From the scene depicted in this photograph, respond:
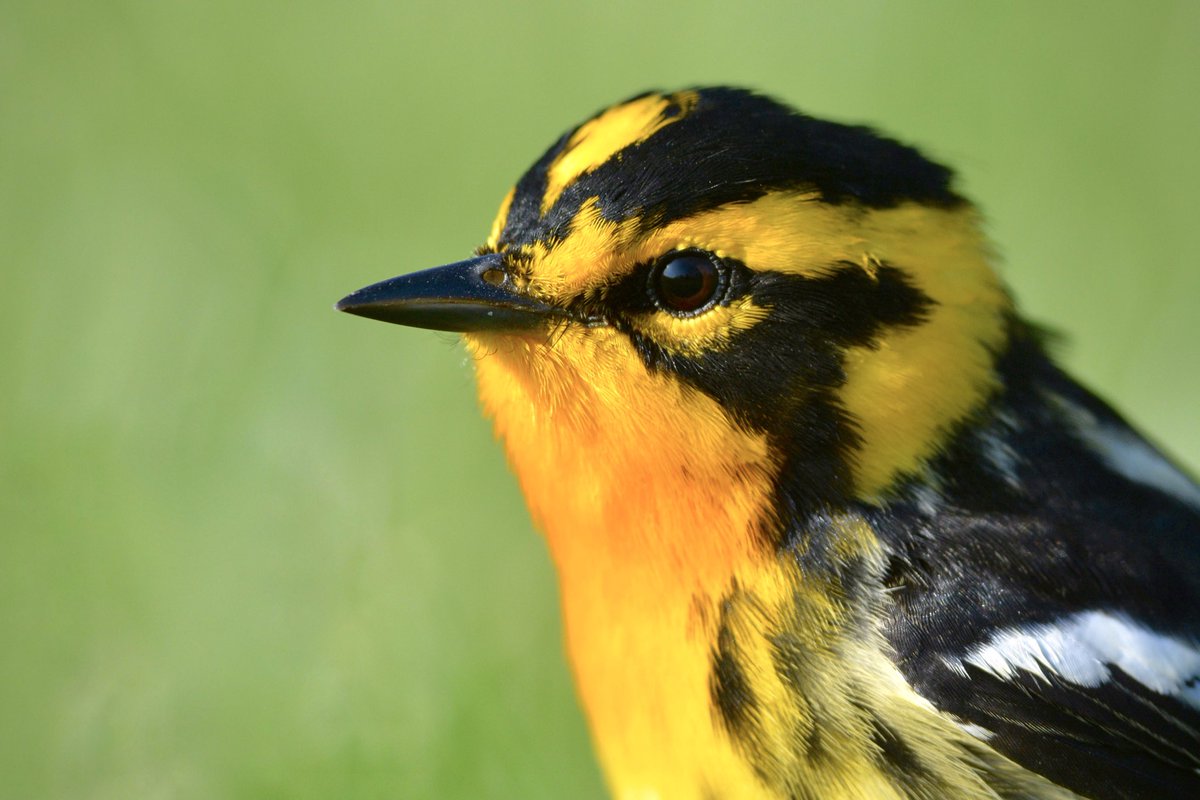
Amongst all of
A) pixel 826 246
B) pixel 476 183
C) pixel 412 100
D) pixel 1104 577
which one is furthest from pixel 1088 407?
pixel 412 100

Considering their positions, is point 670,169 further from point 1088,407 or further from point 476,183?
point 476,183

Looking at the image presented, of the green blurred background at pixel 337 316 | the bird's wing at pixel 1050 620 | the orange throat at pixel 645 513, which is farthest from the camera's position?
the green blurred background at pixel 337 316

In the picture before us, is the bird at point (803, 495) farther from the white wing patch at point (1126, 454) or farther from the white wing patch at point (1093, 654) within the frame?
the white wing patch at point (1126, 454)

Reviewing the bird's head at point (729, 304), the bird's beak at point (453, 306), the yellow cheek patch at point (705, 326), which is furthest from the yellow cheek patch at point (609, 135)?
the yellow cheek patch at point (705, 326)

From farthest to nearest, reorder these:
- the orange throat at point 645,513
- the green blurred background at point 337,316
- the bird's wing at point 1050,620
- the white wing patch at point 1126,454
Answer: the green blurred background at point 337,316
the white wing patch at point 1126,454
the orange throat at point 645,513
the bird's wing at point 1050,620

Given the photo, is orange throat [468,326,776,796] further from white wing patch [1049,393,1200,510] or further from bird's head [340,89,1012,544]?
white wing patch [1049,393,1200,510]

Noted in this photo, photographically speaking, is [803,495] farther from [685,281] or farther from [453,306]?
[453,306]

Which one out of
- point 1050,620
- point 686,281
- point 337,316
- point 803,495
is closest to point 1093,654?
point 1050,620
